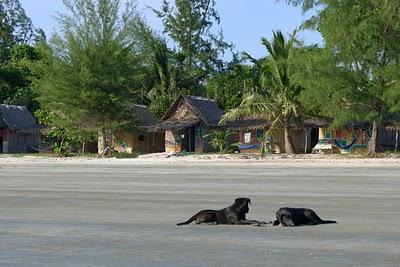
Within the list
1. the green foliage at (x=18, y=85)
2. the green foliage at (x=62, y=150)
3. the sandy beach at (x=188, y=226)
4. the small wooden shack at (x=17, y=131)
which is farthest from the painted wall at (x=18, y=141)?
the sandy beach at (x=188, y=226)

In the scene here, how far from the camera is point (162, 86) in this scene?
59.2m

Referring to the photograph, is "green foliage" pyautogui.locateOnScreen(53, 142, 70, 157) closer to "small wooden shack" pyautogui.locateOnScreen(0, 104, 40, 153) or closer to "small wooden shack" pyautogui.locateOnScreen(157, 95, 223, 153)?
"small wooden shack" pyautogui.locateOnScreen(157, 95, 223, 153)

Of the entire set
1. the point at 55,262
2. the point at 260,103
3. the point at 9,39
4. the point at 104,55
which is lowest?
the point at 55,262

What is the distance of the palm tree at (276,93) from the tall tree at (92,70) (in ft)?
23.7

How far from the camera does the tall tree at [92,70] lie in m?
44.4

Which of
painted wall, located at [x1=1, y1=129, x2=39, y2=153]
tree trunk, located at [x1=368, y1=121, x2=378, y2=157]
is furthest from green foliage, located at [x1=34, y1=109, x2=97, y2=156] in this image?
tree trunk, located at [x1=368, y1=121, x2=378, y2=157]

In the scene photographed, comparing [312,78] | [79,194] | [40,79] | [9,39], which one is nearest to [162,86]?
[40,79]

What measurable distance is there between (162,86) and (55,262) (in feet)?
168

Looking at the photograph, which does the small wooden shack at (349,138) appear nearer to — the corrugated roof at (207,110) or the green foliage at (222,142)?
the green foliage at (222,142)

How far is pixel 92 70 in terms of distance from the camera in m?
44.4

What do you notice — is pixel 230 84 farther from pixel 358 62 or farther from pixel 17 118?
pixel 358 62

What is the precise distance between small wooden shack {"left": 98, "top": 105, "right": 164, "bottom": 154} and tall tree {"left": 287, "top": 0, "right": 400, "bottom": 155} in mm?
14659

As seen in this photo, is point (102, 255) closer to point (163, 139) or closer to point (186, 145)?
point (186, 145)

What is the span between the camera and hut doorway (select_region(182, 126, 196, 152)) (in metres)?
49.6
